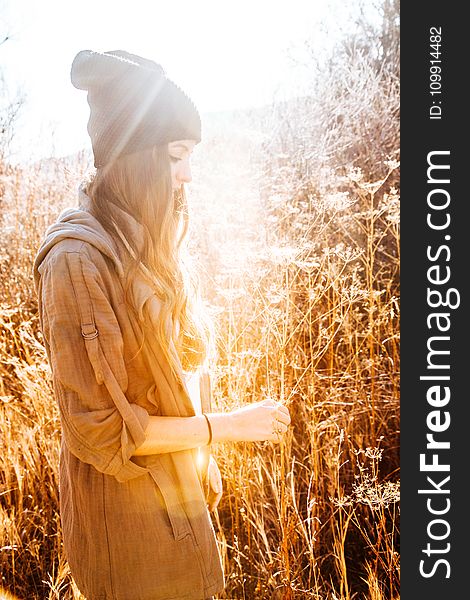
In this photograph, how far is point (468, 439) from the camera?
182 cm

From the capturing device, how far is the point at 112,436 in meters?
1.01

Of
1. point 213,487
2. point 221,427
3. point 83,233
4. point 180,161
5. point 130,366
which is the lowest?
point 213,487

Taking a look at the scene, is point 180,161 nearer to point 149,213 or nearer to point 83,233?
point 149,213

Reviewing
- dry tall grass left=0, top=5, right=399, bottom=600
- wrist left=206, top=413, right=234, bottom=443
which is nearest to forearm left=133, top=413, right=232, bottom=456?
wrist left=206, top=413, right=234, bottom=443

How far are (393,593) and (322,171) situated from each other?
1917 mm

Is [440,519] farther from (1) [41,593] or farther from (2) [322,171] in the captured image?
(2) [322,171]

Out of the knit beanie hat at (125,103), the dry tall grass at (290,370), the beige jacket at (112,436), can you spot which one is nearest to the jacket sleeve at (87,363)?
the beige jacket at (112,436)

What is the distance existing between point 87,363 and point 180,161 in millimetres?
472

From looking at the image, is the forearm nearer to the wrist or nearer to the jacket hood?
the wrist

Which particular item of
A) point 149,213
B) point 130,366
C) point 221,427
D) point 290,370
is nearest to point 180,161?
point 149,213

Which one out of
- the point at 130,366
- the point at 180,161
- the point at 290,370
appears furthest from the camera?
the point at 290,370

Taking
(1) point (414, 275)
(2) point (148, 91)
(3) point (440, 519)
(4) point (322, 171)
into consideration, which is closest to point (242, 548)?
(3) point (440, 519)

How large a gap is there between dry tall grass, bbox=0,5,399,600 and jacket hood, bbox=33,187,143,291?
697mm

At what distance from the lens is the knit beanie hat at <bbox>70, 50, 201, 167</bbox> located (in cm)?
113
